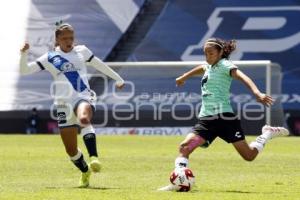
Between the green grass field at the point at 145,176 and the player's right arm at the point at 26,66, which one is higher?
the player's right arm at the point at 26,66

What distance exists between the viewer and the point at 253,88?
410 inches

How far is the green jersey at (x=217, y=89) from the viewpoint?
36.2ft

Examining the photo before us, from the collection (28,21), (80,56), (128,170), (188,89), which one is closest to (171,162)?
(128,170)

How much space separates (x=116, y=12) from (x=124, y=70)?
7028 mm

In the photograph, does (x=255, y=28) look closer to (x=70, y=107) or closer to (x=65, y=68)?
(x=65, y=68)

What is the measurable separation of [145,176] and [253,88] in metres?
3.77

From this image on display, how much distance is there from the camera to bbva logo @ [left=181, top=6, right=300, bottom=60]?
140ft

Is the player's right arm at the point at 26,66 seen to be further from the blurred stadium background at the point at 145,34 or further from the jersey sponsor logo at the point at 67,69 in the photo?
the blurred stadium background at the point at 145,34

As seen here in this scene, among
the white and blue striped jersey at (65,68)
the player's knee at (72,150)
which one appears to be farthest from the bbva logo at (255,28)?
the player's knee at (72,150)

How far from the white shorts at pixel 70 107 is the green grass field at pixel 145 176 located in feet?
2.92

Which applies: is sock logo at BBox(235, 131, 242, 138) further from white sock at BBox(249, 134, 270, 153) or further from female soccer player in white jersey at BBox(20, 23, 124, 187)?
female soccer player in white jersey at BBox(20, 23, 124, 187)

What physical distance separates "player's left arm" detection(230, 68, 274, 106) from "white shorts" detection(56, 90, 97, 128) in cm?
203

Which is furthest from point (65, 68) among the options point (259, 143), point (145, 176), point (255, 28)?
point (255, 28)

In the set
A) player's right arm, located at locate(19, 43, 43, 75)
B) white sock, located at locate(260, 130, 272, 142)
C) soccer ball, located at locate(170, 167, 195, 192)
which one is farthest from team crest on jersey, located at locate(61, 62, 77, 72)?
white sock, located at locate(260, 130, 272, 142)
